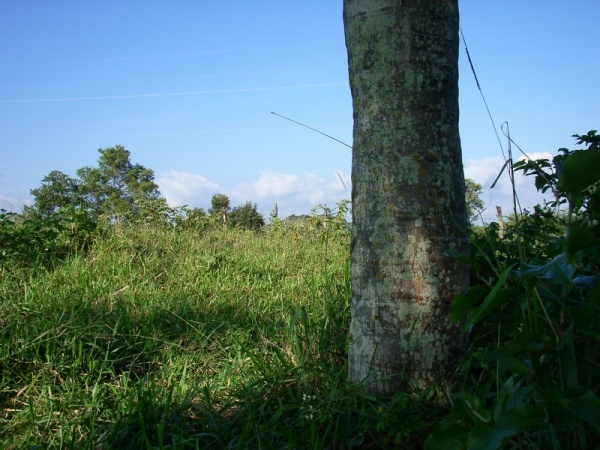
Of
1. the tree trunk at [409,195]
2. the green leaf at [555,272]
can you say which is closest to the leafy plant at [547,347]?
the green leaf at [555,272]

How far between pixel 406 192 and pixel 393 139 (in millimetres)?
259

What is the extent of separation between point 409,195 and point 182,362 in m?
1.80

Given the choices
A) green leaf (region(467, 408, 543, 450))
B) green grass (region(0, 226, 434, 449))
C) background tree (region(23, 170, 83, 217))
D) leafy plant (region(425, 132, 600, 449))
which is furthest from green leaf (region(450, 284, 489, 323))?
background tree (region(23, 170, 83, 217))

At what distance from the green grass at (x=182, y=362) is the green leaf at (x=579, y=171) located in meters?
1.32

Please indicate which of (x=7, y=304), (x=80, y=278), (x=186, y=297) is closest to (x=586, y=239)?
(x=186, y=297)

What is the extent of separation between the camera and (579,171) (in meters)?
1.41

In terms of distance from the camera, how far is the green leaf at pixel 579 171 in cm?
139

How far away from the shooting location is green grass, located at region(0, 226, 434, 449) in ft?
8.20

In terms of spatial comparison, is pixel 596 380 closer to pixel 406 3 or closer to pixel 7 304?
pixel 406 3

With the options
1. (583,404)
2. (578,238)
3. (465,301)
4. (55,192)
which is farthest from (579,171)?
(55,192)

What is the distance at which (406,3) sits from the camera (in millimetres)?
2566

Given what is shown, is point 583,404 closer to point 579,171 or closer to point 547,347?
point 547,347

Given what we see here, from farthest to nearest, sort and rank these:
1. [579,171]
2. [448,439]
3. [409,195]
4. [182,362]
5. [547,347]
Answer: [182,362] < [409,195] < [448,439] < [547,347] < [579,171]

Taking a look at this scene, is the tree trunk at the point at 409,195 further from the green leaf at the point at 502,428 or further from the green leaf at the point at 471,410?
the green leaf at the point at 502,428
